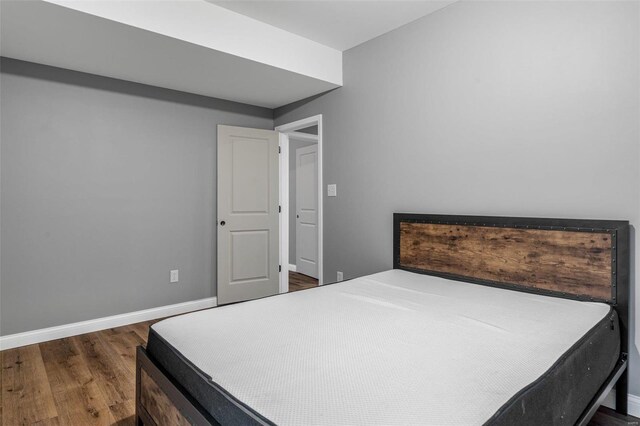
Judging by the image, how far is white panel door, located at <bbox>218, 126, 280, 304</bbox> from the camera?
3867 millimetres

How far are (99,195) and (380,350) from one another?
2.95m

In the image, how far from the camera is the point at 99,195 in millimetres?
3162

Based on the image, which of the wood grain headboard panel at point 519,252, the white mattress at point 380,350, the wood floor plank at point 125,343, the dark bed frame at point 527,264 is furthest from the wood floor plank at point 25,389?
the wood grain headboard panel at point 519,252

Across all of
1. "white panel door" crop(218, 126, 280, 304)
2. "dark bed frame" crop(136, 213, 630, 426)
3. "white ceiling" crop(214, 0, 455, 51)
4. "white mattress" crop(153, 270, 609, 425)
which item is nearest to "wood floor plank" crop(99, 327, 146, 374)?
"white panel door" crop(218, 126, 280, 304)

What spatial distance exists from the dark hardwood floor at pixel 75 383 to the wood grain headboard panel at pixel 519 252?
0.70 metres

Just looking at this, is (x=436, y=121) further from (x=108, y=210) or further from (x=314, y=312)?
(x=108, y=210)

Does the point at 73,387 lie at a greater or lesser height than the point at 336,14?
lesser

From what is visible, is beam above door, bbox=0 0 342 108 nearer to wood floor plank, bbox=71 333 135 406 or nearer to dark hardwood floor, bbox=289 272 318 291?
wood floor plank, bbox=71 333 135 406

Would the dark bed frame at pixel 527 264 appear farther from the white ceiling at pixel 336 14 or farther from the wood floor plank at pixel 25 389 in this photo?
the white ceiling at pixel 336 14

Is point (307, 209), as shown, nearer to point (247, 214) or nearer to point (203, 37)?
point (247, 214)

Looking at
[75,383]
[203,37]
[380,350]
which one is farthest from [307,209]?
[380,350]

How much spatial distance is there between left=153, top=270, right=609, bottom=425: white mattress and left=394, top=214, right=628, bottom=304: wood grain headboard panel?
151 mm

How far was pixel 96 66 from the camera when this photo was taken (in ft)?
9.54

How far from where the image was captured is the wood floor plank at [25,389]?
1911 millimetres
